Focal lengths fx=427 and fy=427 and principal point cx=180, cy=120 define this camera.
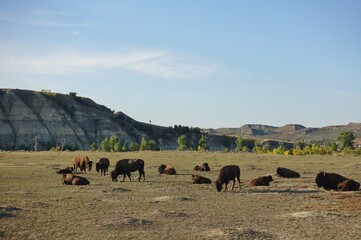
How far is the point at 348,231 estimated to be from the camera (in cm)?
1423

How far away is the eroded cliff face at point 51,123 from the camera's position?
147 metres

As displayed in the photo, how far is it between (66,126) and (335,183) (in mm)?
142427

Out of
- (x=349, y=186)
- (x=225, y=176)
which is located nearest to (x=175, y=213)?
(x=225, y=176)

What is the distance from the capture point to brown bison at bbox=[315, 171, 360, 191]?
2448cm

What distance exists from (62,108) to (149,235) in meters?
163

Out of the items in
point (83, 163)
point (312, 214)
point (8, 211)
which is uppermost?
point (83, 163)

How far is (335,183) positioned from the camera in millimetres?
25469

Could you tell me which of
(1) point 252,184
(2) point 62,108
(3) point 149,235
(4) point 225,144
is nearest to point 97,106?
(2) point 62,108

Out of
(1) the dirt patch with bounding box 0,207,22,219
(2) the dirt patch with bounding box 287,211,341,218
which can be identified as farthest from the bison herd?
(1) the dirt patch with bounding box 0,207,22,219

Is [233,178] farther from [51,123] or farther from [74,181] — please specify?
[51,123]

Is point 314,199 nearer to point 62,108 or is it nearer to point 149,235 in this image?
point 149,235

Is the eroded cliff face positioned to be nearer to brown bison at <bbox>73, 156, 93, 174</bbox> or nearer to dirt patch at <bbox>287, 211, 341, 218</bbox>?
brown bison at <bbox>73, 156, 93, 174</bbox>

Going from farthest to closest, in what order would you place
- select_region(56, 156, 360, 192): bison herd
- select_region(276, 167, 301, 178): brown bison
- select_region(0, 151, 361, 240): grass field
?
select_region(276, 167, 301, 178): brown bison < select_region(56, 156, 360, 192): bison herd < select_region(0, 151, 361, 240): grass field

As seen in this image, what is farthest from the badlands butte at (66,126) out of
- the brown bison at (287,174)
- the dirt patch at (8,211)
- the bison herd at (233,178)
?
the dirt patch at (8,211)
